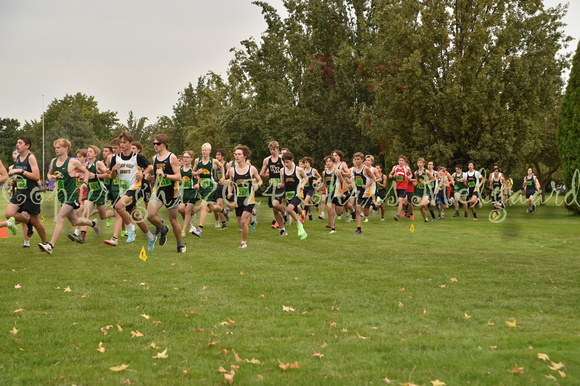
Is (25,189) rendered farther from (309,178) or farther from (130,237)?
(309,178)

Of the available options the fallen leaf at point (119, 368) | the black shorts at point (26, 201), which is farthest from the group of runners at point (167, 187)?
the fallen leaf at point (119, 368)

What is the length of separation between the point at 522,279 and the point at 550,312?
2.25 meters

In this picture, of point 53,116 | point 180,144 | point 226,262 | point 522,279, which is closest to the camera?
point 522,279

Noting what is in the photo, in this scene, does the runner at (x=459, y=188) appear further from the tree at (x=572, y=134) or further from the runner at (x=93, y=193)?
the runner at (x=93, y=193)

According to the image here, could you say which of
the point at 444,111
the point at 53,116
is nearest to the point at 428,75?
the point at 444,111

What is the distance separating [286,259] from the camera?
11008 millimetres

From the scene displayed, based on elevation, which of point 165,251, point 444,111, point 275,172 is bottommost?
A: point 165,251

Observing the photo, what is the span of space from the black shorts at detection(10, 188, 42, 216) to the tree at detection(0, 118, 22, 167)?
319 feet

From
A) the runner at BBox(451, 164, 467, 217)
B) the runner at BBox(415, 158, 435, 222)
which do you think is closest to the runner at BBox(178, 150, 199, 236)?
the runner at BBox(415, 158, 435, 222)

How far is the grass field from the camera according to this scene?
184 inches

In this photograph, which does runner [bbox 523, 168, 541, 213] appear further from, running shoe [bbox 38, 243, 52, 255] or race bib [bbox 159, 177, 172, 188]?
running shoe [bbox 38, 243, 52, 255]

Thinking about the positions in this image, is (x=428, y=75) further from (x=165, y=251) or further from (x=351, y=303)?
(x=351, y=303)

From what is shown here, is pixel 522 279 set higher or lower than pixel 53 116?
lower

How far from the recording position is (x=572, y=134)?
76.5 ft
